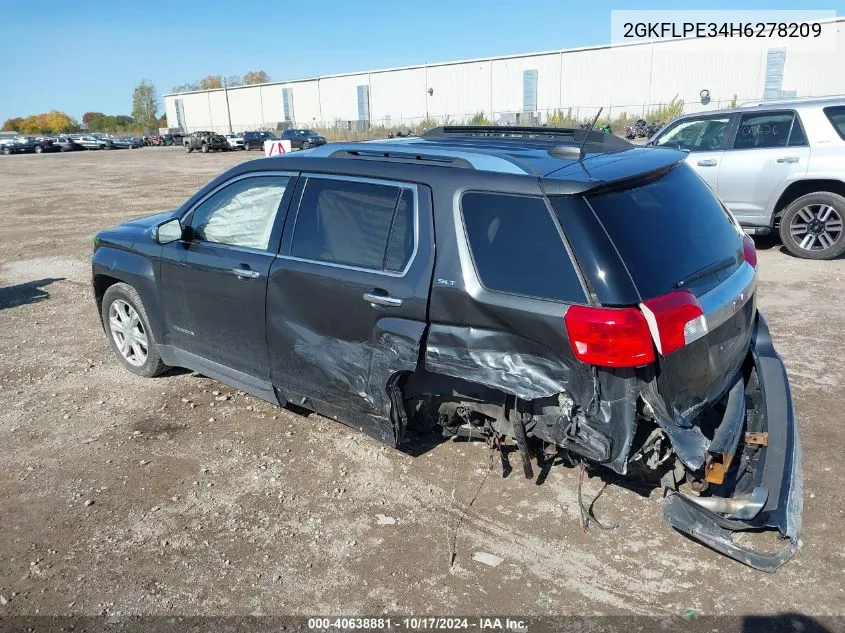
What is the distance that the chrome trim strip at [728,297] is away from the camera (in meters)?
3.11

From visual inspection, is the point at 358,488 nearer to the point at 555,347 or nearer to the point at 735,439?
the point at 555,347

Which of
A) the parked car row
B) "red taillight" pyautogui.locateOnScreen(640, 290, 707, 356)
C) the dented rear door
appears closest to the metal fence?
the parked car row

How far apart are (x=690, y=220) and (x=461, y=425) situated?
63.9 inches

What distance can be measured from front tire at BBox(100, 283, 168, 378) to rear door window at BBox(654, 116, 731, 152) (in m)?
6.83

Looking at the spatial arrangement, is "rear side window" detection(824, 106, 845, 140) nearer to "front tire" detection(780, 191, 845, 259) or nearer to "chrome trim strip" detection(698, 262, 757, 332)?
"front tire" detection(780, 191, 845, 259)

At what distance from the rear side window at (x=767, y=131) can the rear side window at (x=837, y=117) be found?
32cm

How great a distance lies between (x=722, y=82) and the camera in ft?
147

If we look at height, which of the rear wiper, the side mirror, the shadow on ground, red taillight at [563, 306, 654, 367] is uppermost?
the side mirror

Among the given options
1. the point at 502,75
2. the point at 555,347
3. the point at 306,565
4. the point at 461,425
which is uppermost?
the point at 502,75

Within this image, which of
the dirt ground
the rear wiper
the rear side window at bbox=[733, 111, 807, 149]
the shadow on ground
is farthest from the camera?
the rear side window at bbox=[733, 111, 807, 149]

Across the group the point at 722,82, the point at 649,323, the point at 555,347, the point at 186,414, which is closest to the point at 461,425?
the point at 555,347

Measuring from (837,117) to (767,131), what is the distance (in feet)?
2.46

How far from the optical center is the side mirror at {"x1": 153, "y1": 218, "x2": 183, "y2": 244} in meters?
4.60

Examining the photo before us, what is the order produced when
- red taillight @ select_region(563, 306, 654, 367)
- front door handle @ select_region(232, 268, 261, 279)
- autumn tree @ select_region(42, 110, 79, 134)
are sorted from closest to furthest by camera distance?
red taillight @ select_region(563, 306, 654, 367) < front door handle @ select_region(232, 268, 261, 279) < autumn tree @ select_region(42, 110, 79, 134)
